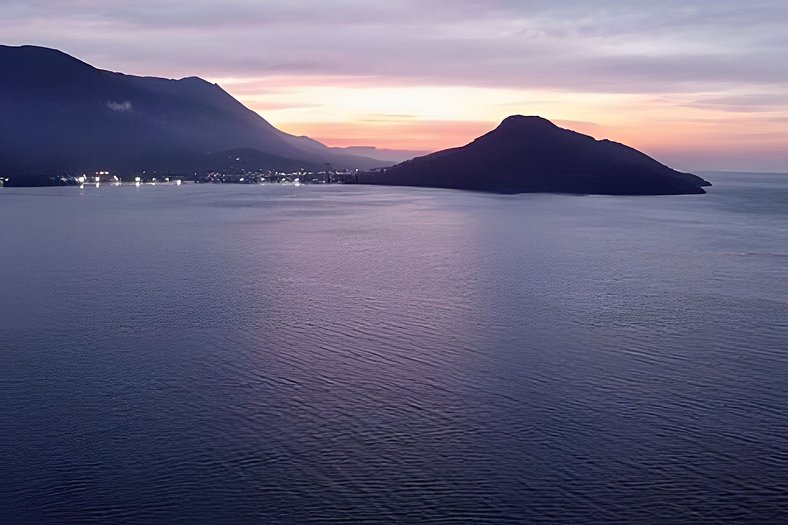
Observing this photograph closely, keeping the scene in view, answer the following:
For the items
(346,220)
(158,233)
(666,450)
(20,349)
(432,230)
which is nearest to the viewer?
(666,450)

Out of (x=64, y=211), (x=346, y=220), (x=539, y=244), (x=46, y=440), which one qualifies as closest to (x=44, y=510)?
(x=46, y=440)

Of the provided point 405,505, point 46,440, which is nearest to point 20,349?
point 46,440

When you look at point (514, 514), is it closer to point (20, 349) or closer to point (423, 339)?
point (423, 339)

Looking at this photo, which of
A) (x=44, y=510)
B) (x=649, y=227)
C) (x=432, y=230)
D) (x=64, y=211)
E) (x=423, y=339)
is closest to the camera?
(x=44, y=510)

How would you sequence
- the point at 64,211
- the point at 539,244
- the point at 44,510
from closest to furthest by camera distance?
the point at 44,510 < the point at 539,244 < the point at 64,211

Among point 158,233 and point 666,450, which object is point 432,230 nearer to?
point 158,233

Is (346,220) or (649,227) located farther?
(346,220)
